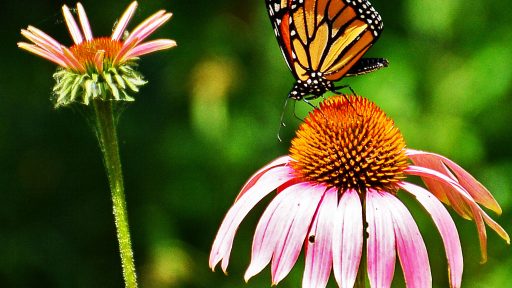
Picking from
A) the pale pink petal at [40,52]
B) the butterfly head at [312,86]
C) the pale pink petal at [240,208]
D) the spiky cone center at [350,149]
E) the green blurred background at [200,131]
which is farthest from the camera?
the green blurred background at [200,131]

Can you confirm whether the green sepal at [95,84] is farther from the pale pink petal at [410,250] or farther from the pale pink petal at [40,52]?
the pale pink petal at [410,250]

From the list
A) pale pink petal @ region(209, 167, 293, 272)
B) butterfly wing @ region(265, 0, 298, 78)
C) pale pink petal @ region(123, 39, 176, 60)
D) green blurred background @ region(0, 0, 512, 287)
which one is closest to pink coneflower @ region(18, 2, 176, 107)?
pale pink petal @ region(123, 39, 176, 60)

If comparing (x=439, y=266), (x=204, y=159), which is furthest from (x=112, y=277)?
(x=439, y=266)

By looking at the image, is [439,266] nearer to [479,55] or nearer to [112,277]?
[479,55]

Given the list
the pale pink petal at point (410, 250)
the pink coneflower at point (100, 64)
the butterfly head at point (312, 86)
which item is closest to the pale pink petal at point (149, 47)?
the pink coneflower at point (100, 64)

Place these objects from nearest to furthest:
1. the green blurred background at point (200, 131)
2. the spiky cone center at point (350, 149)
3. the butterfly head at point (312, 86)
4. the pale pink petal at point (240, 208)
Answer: the pale pink petal at point (240, 208) < the spiky cone center at point (350, 149) < the butterfly head at point (312, 86) < the green blurred background at point (200, 131)

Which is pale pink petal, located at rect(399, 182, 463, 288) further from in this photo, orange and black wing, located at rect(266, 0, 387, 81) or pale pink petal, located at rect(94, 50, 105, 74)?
pale pink petal, located at rect(94, 50, 105, 74)
